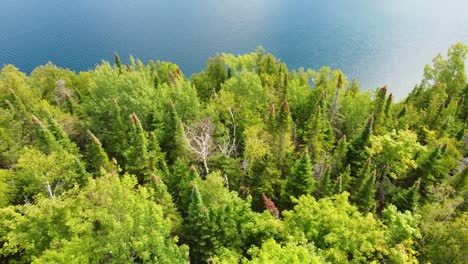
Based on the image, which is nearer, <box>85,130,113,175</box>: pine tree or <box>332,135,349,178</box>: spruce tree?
<box>85,130,113,175</box>: pine tree

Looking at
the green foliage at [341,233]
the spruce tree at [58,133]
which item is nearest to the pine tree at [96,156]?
the spruce tree at [58,133]

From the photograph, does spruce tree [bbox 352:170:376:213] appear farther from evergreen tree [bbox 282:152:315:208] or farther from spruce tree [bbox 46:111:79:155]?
spruce tree [bbox 46:111:79:155]

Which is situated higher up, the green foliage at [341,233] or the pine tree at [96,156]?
the pine tree at [96,156]

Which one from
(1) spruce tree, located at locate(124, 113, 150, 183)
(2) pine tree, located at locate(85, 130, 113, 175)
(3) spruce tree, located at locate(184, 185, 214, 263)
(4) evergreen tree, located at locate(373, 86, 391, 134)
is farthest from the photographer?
(4) evergreen tree, located at locate(373, 86, 391, 134)

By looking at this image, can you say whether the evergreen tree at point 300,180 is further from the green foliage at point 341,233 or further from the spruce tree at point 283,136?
the green foliage at point 341,233

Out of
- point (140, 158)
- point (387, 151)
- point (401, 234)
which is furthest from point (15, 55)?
point (401, 234)

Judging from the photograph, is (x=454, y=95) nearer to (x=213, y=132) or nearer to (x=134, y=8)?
(x=213, y=132)

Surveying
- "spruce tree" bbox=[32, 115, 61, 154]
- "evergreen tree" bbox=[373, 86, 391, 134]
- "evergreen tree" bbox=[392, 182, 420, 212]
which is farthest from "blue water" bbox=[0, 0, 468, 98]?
"spruce tree" bbox=[32, 115, 61, 154]
